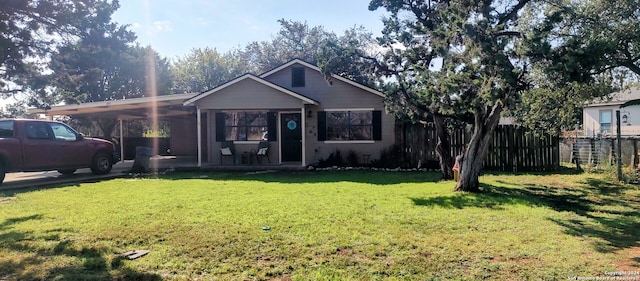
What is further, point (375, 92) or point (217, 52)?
point (217, 52)

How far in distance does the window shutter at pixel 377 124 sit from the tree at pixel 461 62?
332cm

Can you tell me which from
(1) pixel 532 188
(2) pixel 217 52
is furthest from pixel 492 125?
(2) pixel 217 52

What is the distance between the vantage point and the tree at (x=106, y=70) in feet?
65.4

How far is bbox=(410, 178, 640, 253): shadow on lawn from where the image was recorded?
5227mm

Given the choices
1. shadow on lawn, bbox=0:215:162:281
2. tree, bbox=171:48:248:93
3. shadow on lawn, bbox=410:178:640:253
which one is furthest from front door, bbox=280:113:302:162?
tree, bbox=171:48:248:93

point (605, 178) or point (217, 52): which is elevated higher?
point (217, 52)

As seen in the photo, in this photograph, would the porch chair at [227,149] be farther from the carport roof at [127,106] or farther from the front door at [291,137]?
the carport roof at [127,106]

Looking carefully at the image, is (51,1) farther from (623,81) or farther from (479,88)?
(623,81)

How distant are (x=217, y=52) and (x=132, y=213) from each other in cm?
3813

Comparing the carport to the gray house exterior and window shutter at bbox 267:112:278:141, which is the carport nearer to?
the gray house exterior

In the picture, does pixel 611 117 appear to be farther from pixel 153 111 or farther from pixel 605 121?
pixel 153 111

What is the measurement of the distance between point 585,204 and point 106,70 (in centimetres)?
3223

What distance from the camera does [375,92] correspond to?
1486 centimetres

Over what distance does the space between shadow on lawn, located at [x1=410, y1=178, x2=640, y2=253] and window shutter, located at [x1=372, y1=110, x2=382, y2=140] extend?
18.7ft
